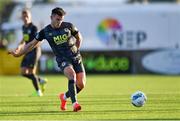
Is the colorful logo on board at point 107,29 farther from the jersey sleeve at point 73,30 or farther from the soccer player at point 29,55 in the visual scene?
the jersey sleeve at point 73,30

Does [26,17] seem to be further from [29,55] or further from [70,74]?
[70,74]

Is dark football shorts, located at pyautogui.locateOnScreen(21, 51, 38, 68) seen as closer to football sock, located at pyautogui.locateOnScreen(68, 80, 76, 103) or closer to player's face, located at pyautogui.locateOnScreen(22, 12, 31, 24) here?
player's face, located at pyautogui.locateOnScreen(22, 12, 31, 24)

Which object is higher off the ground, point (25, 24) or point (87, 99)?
point (25, 24)

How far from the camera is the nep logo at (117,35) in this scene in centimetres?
4238

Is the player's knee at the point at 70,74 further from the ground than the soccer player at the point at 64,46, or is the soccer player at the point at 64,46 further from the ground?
the soccer player at the point at 64,46

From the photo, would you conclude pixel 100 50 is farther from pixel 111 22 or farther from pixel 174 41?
pixel 174 41

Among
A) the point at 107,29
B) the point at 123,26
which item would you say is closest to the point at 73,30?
the point at 107,29

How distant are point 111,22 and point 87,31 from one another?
1618mm

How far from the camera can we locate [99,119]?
12.6 m

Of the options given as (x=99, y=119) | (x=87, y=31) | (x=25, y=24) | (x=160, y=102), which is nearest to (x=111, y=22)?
(x=87, y=31)

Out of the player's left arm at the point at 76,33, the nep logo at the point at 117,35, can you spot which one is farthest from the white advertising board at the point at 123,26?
the player's left arm at the point at 76,33

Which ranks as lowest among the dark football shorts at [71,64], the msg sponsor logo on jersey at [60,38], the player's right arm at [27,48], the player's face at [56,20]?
the dark football shorts at [71,64]

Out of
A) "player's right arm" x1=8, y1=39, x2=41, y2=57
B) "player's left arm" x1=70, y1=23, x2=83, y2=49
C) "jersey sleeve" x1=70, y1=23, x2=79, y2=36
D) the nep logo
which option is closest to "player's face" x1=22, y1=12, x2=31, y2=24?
"player's right arm" x1=8, y1=39, x2=41, y2=57

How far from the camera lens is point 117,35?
42.6 metres
